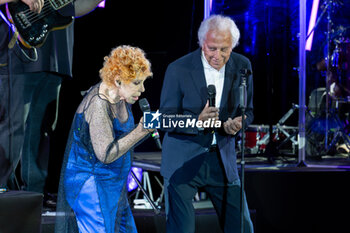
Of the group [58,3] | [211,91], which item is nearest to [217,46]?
[211,91]

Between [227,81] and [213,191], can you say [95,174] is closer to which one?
[213,191]

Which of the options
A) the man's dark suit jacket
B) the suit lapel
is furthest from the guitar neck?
the suit lapel

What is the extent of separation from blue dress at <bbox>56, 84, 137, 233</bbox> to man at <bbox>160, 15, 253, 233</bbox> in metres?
0.31

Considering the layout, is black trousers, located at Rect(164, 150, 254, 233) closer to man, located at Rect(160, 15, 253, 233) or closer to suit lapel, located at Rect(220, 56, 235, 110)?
man, located at Rect(160, 15, 253, 233)

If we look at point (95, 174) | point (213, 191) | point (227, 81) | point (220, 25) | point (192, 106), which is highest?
point (220, 25)

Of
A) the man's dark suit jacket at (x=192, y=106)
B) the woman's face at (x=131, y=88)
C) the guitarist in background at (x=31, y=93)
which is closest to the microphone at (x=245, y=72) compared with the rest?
the man's dark suit jacket at (x=192, y=106)

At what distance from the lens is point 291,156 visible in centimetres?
414

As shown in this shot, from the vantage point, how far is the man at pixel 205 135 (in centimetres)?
246

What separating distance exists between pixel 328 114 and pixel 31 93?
306 cm

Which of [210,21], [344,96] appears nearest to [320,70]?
[344,96]

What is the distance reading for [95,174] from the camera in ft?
7.16

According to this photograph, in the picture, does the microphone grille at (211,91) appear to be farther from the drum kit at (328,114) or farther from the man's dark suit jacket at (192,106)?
the drum kit at (328,114)

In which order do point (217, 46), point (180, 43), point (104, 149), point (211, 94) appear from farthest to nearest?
point (180, 43)
point (217, 46)
point (211, 94)
point (104, 149)

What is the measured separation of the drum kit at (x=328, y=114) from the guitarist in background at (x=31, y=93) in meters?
1.88
